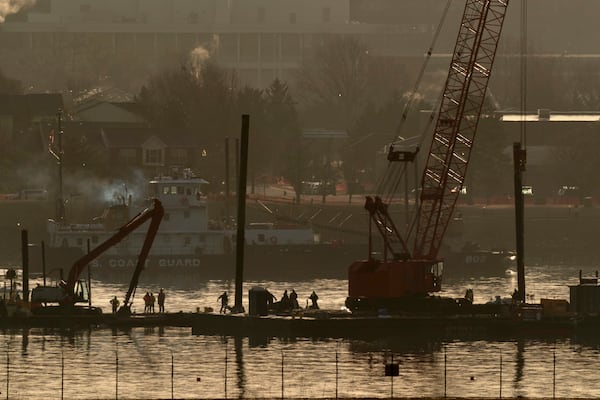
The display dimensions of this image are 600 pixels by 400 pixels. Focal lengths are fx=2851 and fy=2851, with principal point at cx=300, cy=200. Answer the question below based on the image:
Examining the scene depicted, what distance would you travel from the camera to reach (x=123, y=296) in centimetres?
18612

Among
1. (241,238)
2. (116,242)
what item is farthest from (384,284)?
(116,242)

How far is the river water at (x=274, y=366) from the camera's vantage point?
426 feet

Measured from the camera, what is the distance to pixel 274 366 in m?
142

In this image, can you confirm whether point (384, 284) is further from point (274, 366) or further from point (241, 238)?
point (274, 366)

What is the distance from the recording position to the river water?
130 meters

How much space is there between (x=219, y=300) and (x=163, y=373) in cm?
4643

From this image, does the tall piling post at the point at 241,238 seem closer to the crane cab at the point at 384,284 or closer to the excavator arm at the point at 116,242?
the crane cab at the point at 384,284

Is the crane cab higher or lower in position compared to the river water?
higher

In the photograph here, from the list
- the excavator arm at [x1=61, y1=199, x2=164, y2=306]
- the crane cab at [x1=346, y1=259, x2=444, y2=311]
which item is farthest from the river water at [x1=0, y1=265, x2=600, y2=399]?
the crane cab at [x1=346, y1=259, x2=444, y2=311]

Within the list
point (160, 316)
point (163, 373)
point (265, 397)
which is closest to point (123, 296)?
point (160, 316)

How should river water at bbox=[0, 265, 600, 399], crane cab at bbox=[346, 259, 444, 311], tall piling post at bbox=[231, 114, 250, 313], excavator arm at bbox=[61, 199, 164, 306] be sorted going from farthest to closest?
1. excavator arm at bbox=[61, 199, 164, 306]
2. tall piling post at bbox=[231, 114, 250, 313]
3. crane cab at bbox=[346, 259, 444, 311]
4. river water at bbox=[0, 265, 600, 399]

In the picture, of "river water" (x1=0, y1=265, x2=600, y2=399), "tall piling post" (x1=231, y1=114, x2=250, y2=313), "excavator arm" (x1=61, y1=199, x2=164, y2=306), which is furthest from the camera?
"excavator arm" (x1=61, y1=199, x2=164, y2=306)

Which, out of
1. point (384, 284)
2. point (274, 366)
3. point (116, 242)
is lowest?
point (274, 366)

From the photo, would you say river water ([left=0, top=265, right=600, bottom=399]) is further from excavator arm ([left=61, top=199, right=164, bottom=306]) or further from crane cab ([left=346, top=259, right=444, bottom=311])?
crane cab ([left=346, top=259, right=444, bottom=311])
